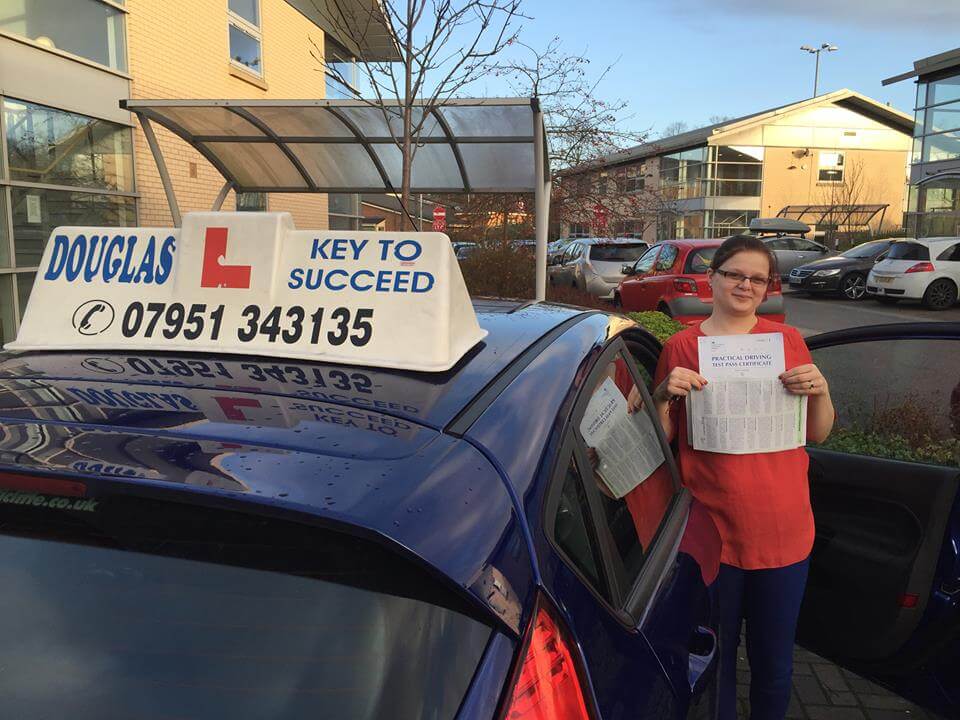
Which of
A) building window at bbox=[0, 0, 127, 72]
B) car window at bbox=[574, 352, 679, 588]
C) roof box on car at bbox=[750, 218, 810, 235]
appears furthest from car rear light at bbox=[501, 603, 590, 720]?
roof box on car at bbox=[750, 218, 810, 235]

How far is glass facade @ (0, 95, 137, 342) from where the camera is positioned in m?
7.27

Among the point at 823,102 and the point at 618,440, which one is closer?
the point at 618,440

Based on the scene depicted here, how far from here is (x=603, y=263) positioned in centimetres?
1656

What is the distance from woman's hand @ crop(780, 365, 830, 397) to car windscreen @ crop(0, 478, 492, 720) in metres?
1.53

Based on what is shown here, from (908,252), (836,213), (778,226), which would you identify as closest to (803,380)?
(908,252)

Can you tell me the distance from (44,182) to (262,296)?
7.51 metres

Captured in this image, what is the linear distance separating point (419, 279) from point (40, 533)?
2.79 ft

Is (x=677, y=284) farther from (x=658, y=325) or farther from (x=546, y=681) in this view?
(x=546, y=681)

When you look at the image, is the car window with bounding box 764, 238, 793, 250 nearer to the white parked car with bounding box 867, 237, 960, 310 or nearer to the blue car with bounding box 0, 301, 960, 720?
the white parked car with bounding box 867, 237, 960, 310

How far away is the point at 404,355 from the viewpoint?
1.51 meters

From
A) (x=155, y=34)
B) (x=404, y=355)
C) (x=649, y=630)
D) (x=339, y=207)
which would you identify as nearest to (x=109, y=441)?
(x=404, y=355)

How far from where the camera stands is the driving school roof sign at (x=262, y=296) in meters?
1.56

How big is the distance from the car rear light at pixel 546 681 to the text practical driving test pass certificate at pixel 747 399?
1.29 m

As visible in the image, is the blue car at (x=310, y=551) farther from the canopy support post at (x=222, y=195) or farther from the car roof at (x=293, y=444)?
the canopy support post at (x=222, y=195)
